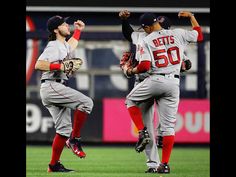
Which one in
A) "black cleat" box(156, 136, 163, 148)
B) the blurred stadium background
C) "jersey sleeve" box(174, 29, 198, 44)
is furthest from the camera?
the blurred stadium background

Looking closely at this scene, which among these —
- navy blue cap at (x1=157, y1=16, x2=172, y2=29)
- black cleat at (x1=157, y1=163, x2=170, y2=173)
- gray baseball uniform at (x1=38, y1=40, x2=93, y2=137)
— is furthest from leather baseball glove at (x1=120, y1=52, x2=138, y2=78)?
black cleat at (x1=157, y1=163, x2=170, y2=173)

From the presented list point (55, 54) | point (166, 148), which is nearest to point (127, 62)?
point (55, 54)

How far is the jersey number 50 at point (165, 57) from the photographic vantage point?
31.5ft

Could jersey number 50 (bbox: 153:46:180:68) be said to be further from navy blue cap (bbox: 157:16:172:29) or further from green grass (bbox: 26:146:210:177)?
green grass (bbox: 26:146:210:177)

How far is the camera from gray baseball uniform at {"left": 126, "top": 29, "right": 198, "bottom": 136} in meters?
9.62

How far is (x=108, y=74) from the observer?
696 inches

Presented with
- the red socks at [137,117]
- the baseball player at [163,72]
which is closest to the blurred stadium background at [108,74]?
the red socks at [137,117]

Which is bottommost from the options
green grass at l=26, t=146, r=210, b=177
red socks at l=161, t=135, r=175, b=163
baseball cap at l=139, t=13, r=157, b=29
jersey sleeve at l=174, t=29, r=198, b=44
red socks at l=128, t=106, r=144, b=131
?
green grass at l=26, t=146, r=210, b=177

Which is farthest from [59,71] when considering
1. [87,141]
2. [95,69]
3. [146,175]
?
[95,69]

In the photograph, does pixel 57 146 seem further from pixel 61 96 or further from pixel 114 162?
pixel 114 162

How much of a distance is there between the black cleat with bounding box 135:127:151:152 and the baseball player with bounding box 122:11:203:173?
4 cm

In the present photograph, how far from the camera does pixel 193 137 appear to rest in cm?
1645

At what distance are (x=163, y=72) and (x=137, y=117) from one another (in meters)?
0.67
